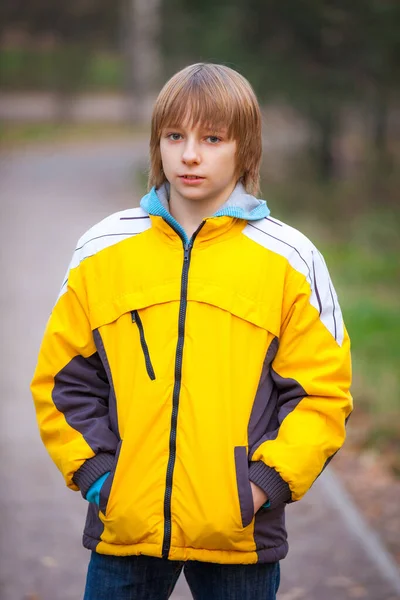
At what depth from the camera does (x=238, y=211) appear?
8.82 feet

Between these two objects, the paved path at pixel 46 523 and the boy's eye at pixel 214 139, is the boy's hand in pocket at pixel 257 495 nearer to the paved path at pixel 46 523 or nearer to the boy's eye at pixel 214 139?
the boy's eye at pixel 214 139

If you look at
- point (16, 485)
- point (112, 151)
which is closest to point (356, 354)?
point (16, 485)

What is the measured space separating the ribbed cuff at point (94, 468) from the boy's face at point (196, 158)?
2.36ft

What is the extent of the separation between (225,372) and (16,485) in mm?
3258

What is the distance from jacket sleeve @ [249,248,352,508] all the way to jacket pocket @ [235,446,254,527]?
0.02m

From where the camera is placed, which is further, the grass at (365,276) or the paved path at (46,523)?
the grass at (365,276)

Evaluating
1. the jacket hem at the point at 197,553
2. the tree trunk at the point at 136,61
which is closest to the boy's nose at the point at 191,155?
the jacket hem at the point at 197,553

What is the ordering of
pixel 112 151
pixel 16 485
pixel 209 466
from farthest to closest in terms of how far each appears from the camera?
pixel 112 151 → pixel 16 485 → pixel 209 466

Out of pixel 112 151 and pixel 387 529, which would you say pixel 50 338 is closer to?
pixel 387 529

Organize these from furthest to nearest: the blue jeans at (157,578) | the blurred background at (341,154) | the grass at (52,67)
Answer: the grass at (52,67) → the blurred background at (341,154) → the blue jeans at (157,578)

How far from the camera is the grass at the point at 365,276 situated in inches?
259

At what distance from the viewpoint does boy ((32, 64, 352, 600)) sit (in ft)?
8.43

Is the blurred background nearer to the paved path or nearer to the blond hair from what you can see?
the paved path

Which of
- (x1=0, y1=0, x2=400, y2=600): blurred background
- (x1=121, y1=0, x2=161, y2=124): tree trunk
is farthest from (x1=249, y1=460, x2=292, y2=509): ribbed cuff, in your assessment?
(x1=121, y1=0, x2=161, y2=124): tree trunk
